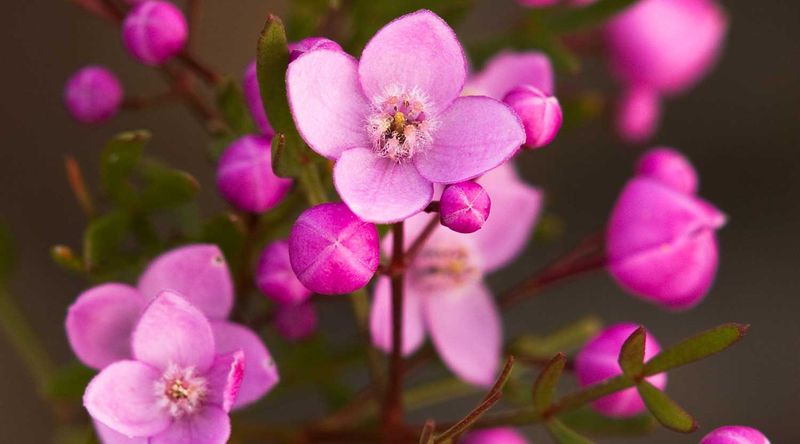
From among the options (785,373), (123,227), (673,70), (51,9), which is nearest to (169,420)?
(123,227)

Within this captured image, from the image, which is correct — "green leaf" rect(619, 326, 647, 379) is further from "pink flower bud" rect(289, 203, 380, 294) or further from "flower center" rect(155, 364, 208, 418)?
"flower center" rect(155, 364, 208, 418)

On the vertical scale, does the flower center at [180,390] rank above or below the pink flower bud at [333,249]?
below

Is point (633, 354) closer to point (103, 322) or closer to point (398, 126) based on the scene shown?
point (398, 126)

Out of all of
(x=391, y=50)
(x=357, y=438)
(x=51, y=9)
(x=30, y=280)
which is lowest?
(x=30, y=280)

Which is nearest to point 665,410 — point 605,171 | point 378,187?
point 378,187

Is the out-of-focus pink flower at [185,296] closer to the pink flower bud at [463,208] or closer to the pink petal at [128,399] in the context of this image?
the pink petal at [128,399]

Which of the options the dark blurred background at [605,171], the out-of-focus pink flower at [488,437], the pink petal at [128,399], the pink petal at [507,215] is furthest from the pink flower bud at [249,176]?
the dark blurred background at [605,171]

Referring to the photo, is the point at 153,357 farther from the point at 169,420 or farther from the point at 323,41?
the point at 323,41

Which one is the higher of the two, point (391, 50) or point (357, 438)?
point (391, 50)
